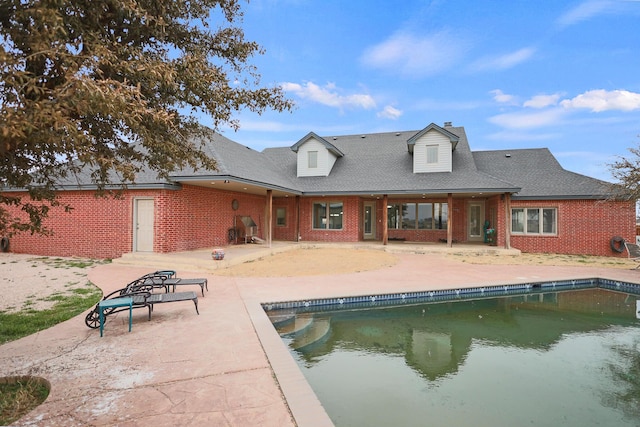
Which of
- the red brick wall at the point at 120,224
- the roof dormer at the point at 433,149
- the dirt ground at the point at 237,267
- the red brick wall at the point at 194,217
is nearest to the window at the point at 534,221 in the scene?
the dirt ground at the point at 237,267

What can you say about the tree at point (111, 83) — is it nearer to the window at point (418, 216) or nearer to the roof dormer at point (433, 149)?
the roof dormer at point (433, 149)

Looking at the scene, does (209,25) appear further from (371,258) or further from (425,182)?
(425,182)

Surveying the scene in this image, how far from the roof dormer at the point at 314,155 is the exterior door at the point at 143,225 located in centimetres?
906

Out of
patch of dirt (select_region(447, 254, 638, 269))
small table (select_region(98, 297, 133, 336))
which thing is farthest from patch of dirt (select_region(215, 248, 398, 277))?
small table (select_region(98, 297, 133, 336))

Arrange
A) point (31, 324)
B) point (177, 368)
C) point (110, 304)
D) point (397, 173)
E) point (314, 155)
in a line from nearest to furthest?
point (177, 368) < point (110, 304) < point (31, 324) < point (397, 173) < point (314, 155)

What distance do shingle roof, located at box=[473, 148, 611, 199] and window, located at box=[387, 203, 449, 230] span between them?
11.0ft

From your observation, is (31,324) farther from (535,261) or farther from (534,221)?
(534,221)

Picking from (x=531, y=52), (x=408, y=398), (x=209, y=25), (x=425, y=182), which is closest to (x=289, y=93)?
(x=209, y=25)

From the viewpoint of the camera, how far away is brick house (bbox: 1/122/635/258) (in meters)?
12.4

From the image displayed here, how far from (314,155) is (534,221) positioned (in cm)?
1174

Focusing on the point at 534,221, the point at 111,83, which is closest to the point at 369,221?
the point at 534,221

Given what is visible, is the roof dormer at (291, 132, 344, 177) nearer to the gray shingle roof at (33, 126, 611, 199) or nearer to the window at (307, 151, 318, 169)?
A: the window at (307, 151, 318, 169)

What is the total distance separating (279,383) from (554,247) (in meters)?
16.8

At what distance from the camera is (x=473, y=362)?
4871mm
